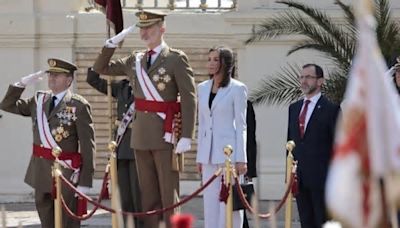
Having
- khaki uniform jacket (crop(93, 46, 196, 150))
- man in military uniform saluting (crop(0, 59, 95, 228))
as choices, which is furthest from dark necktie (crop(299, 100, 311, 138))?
man in military uniform saluting (crop(0, 59, 95, 228))

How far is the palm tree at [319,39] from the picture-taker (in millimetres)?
13422

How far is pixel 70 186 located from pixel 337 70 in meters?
4.79

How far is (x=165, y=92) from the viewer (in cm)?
1029

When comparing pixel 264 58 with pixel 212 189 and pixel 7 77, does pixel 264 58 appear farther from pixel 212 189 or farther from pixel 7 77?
pixel 212 189

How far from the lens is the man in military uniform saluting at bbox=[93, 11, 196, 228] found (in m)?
10.2

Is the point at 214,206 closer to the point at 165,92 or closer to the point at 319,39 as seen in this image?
the point at 165,92

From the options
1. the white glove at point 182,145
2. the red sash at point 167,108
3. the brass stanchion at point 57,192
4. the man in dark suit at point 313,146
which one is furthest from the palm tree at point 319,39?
the brass stanchion at point 57,192

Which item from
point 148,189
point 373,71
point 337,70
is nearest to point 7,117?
point 337,70

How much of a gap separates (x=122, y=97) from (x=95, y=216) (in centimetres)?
307

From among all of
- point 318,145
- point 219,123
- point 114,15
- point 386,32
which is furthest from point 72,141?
point 386,32

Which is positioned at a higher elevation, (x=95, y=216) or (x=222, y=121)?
(x=222, y=121)

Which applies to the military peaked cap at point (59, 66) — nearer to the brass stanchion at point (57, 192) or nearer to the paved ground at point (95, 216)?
the brass stanchion at point (57, 192)

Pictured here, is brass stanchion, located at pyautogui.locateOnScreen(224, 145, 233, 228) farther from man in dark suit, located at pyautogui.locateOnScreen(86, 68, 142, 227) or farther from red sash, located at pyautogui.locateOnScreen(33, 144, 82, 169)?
man in dark suit, located at pyautogui.locateOnScreen(86, 68, 142, 227)

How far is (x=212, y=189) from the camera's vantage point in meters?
10.5
